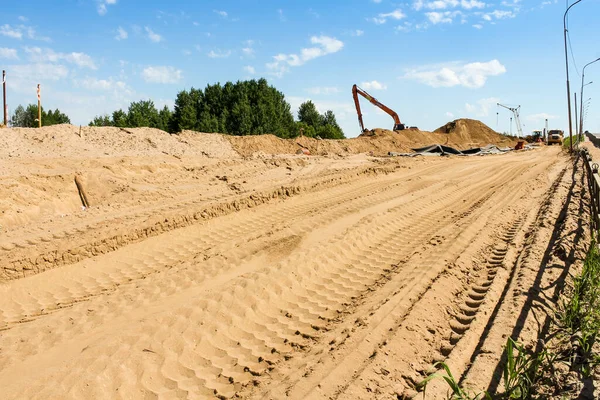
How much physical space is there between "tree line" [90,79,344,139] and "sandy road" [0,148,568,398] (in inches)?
1261

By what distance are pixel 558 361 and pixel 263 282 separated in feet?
11.6

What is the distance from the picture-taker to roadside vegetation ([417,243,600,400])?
363 centimetres

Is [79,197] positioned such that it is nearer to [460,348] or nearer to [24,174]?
[24,174]

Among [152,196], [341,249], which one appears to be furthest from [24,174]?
[341,249]

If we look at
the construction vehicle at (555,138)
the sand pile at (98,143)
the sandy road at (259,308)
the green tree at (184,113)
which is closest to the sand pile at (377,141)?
the sand pile at (98,143)

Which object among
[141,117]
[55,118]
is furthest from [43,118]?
[141,117]

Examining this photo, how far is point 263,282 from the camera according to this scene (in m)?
6.38

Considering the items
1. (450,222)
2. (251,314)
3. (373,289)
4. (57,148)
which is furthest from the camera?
(57,148)

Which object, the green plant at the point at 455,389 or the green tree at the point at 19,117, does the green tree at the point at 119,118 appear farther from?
the green plant at the point at 455,389

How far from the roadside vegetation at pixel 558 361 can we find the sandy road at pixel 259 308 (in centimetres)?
67

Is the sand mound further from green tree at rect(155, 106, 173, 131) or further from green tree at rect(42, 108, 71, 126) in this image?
green tree at rect(42, 108, 71, 126)

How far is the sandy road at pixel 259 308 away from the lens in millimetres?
4297

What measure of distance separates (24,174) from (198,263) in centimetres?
795

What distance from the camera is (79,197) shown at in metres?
12.5
